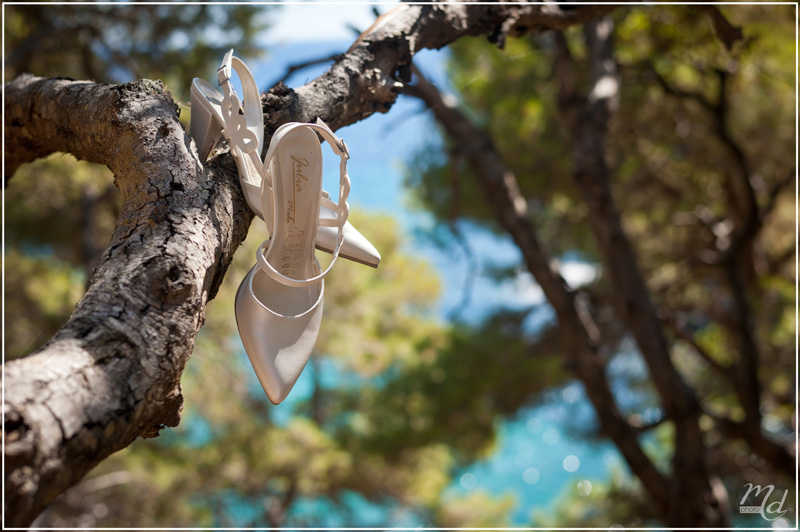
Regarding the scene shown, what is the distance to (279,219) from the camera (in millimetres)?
1078

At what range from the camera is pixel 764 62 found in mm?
4305

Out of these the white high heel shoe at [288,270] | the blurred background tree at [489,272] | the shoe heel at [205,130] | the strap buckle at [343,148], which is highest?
the strap buckle at [343,148]

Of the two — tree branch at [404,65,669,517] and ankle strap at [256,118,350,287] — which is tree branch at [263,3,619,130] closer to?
ankle strap at [256,118,350,287]

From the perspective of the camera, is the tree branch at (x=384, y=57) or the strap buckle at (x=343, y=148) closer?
the strap buckle at (x=343, y=148)

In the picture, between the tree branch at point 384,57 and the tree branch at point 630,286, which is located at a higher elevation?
the tree branch at point 384,57

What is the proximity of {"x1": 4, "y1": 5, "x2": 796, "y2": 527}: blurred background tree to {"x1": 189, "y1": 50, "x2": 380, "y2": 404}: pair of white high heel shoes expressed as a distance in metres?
1.97

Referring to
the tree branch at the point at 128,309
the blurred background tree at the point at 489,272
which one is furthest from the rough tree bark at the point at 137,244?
the blurred background tree at the point at 489,272

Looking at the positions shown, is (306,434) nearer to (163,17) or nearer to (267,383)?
(163,17)

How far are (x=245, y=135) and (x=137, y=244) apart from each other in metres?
A: 0.35

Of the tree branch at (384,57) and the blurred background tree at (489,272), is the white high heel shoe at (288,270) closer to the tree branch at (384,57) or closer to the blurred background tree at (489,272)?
the tree branch at (384,57)

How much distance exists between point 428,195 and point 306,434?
2.36 meters

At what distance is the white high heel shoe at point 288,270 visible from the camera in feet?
3.31

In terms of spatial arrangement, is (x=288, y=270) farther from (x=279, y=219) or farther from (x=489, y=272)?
(x=489, y=272)

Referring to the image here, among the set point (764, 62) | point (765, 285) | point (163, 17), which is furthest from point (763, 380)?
point (163, 17)
